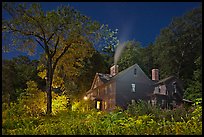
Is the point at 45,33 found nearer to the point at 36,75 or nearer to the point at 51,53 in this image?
the point at 51,53

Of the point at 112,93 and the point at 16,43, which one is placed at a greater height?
the point at 16,43

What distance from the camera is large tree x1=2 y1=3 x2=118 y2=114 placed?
6492mm

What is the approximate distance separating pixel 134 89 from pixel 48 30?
8.34 ft

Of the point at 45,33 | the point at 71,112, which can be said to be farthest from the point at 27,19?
the point at 71,112

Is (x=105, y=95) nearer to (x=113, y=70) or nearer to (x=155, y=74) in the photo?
(x=113, y=70)

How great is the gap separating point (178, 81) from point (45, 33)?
3502mm

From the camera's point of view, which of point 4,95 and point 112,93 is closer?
point 4,95

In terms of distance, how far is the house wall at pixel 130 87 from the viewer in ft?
21.6

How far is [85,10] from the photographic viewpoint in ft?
21.5

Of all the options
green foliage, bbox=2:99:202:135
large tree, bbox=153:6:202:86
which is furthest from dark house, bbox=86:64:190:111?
green foliage, bbox=2:99:202:135

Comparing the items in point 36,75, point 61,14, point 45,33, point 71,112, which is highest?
point 61,14

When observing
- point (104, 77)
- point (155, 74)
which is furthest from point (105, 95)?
point (155, 74)

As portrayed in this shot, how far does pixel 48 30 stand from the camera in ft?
21.8

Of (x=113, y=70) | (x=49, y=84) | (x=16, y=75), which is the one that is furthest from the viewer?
(x=113, y=70)
